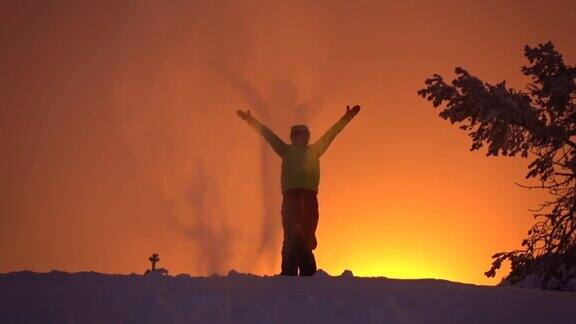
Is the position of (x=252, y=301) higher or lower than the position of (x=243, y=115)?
lower

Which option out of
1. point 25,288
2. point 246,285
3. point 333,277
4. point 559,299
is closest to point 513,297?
point 559,299

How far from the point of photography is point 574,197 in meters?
10.8

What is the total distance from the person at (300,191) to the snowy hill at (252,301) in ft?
6.73

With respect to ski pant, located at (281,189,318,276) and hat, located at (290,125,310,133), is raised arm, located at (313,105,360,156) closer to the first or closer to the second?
hat, located at (290,125,310,133)

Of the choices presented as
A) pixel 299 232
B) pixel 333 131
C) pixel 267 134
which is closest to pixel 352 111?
pixel 333 131

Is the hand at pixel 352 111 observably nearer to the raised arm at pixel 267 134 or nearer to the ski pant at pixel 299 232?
the raised arm at pixel 267 134

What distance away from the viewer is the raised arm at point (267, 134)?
33.3 feet

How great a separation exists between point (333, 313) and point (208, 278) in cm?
175

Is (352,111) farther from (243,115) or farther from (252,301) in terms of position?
(252,301)

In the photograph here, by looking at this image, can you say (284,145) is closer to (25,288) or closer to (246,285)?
(246,285)

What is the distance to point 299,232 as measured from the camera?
9.46 metres

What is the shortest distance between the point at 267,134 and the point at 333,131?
1017mm

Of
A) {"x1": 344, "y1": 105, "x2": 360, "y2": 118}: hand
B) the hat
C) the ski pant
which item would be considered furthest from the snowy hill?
{"x1": 344, "y1": 105, "x2": 360, "y2": 118}: hand

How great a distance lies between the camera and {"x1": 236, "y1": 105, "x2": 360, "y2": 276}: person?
941 centimetres
